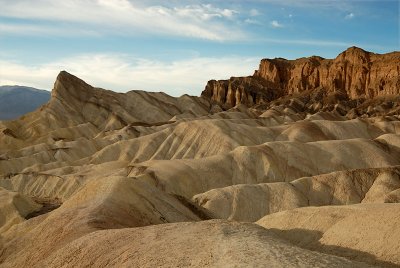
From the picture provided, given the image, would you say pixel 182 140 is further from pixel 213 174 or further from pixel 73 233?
pixel 73 233

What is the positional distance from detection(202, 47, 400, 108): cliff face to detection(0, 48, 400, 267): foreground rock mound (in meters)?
13.5

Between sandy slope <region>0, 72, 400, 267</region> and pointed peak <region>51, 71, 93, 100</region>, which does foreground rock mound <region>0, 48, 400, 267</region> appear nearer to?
sandy slope <region>0, 72, 400, 267</region>

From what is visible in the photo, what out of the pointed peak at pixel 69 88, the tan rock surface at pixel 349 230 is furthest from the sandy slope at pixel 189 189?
the pointed peak at pixel 69 88

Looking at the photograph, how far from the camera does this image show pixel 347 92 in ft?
600

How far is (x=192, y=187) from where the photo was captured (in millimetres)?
62969

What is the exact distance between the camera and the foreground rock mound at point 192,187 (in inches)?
884

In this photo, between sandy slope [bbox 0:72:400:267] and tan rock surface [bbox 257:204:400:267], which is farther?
tan rock surface [bbox 257:204:400:267]

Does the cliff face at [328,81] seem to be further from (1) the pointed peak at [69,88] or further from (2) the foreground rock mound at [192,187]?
(1) the pointed peak at [69,88]

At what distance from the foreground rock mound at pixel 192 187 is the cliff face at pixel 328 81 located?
44.3 ft

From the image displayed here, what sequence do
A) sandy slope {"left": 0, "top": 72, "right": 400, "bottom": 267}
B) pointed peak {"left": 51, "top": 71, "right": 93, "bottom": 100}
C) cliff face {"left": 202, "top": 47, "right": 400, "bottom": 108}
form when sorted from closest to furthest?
sandy slope {"left": 0, "top": 72, "right": 400, "bottom": 267} → pointed peak {"left": 51, "top": 71, "right": 93, "bottom": 100} → cliff face {"left": 202, "top": 47, "right": 400, "bottom": 108}

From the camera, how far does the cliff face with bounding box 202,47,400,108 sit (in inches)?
6762

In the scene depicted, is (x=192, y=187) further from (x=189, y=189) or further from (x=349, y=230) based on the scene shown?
(x=349, y=230)

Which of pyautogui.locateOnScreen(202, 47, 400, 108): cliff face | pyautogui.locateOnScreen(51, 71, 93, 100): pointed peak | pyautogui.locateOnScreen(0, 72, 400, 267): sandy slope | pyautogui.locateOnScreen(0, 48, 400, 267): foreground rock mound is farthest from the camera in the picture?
pyautogui.locateOnScreen(202, 47, 400, 108): cliff face

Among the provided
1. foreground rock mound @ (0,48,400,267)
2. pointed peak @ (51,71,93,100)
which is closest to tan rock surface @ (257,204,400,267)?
foreground rock mound @ (0,48,400,267)
